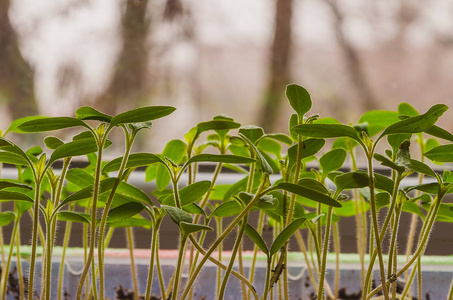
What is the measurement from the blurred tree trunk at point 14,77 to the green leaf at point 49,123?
99 centimetres

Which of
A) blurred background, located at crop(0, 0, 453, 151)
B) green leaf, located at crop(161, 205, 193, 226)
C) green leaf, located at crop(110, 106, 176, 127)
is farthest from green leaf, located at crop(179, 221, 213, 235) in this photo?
blurred background, located at crop(0, 0, 453, 151)

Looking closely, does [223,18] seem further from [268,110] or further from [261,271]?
[261,271]

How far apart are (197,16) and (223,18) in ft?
0.25

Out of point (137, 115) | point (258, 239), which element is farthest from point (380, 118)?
point (137, 115)

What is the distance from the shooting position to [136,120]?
46cm

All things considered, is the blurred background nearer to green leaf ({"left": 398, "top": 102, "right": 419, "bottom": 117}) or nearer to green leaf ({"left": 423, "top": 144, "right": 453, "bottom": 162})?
green leaf ({"left": 398, "top": 102, "right": 419, "bottom": 117})

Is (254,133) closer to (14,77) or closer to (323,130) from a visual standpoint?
(323,130)

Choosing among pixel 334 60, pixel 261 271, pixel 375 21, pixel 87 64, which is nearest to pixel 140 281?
pixel 261 271

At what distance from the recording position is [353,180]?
516mm

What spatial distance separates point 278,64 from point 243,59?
0.10 m

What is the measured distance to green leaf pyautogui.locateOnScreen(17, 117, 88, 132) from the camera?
0.47 meters

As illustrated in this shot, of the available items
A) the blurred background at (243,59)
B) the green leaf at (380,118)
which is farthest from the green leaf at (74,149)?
the blurred background at (243,59)

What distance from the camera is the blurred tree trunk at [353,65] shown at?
136 cm

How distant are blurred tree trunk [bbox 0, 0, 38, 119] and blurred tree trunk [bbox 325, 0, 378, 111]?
0.90 m
